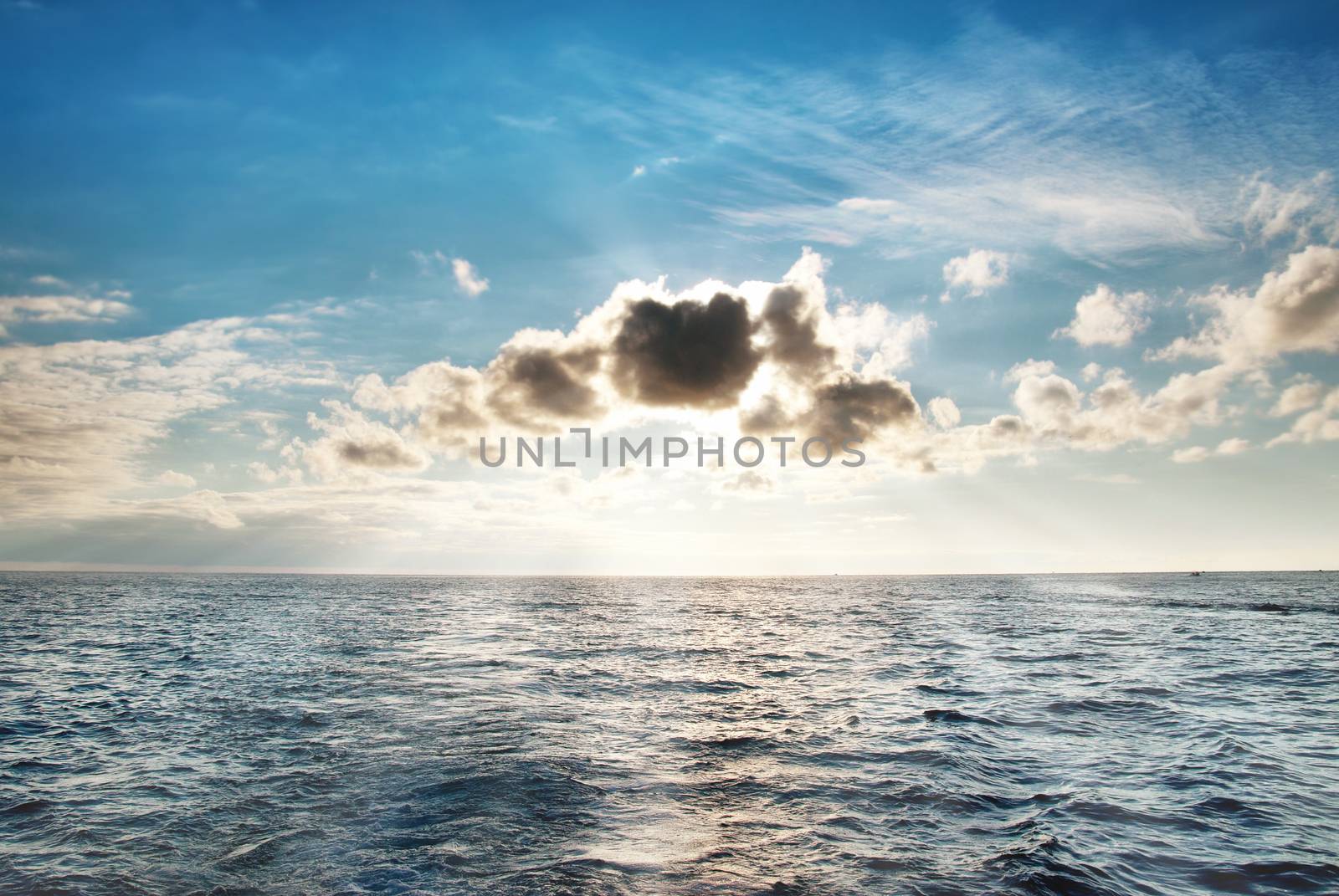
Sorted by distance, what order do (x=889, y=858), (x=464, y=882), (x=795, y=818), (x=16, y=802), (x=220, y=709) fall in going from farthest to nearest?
(x=220, y=709), (x=16, y=802), (x=795, y=818), (x=889, y=858), (x=464, y=882)

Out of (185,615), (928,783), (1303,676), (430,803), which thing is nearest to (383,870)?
(430,803)

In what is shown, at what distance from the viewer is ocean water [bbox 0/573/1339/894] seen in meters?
10.3

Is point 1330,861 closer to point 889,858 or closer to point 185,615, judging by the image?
point 889,858

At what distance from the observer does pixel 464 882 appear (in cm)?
962

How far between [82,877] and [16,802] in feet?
18.1

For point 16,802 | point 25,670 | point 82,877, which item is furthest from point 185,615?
point 82,877

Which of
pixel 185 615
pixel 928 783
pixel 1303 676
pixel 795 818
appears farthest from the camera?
pixel 185 615

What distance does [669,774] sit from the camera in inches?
593

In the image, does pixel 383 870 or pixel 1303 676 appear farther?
pixel 1303 676

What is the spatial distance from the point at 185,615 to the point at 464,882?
74.1 m

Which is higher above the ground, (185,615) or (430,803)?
(430,803)

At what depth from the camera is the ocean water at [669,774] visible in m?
10.3

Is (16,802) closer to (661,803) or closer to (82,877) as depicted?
(82,877)

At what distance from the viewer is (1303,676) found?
91.7 ft
